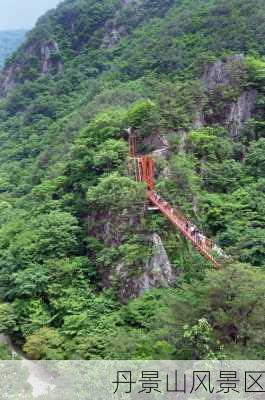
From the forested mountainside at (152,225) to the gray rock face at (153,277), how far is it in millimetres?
38

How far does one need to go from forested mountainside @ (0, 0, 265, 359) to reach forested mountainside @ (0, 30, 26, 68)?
303ft

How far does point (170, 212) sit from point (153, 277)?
2502mm

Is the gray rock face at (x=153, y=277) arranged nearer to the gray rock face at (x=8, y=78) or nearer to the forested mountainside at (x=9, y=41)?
the gray rock face at (x=8, y=78)

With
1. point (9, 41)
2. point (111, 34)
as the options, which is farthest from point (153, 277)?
point (9, 41)

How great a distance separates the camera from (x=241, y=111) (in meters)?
29.0

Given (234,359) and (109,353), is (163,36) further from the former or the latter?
(234,359)

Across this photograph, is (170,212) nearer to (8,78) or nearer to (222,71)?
(222,71)

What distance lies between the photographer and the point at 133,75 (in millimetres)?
42344

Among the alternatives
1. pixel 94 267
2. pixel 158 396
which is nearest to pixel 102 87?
pixel 94 267

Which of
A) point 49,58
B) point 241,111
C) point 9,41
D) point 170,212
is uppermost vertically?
point 9,41

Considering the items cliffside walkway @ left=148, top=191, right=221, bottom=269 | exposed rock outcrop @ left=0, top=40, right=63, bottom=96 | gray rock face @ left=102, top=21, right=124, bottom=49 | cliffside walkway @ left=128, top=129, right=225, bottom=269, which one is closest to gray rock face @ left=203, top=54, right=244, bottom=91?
cliffside walkway @ left=128, top=129, right=225, bottom=269

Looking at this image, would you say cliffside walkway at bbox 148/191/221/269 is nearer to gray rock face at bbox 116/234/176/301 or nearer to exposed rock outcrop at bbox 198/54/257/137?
gray rock face at bbox 116/234/176/301

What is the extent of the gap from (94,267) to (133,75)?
77.0ft

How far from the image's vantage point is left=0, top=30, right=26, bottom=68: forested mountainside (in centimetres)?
12391
